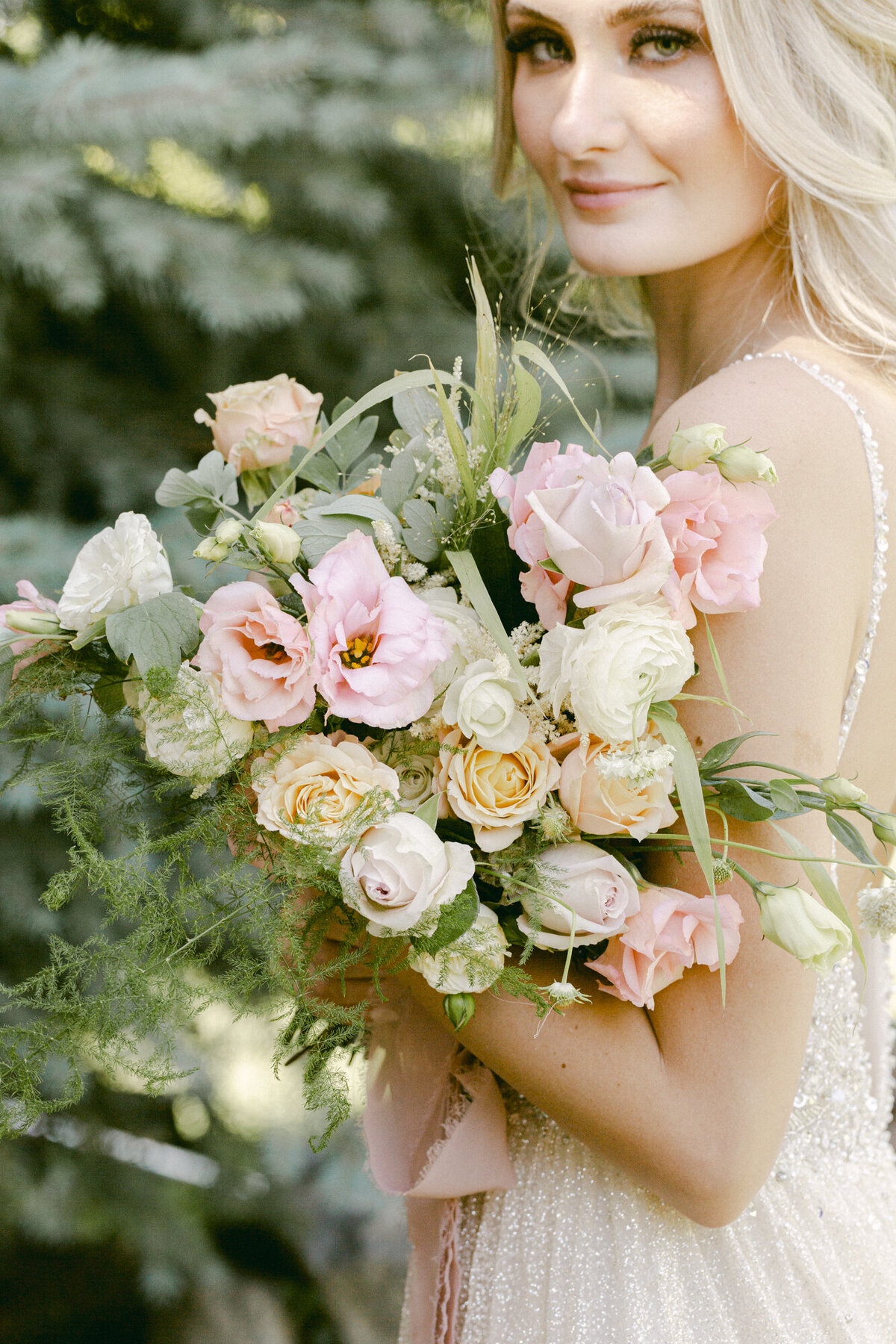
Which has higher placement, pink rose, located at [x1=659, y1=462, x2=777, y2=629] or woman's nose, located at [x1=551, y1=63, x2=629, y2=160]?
woman's nose, located at [x1=551, y1=63, x2=629, y2=160]

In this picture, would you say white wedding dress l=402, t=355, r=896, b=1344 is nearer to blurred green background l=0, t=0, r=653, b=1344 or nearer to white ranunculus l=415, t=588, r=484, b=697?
white ranunculus l=415, t=588, r=484, b=697

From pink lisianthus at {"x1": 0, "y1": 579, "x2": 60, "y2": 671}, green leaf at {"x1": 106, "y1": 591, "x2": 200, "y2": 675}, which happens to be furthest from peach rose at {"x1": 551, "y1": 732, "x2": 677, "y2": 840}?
pink lisianthus at {"x1": 0, "y1": 579, "x2": 60, "y2": 671}

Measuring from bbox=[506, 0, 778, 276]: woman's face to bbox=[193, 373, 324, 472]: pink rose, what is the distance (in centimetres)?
43

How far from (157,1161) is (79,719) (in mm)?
1586

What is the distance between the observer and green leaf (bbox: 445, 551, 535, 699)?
0.79 m

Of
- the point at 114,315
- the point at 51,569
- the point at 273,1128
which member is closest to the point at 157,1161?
the point at 273,1128

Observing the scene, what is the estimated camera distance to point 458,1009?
84cm

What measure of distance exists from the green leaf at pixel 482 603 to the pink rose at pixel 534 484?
43 millimetres

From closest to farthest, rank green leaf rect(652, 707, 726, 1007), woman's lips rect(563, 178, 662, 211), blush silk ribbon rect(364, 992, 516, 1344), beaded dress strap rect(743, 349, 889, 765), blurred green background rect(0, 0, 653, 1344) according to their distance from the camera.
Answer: green leaf rect(652, 707, 726, 1007)
beaded dress strap rect(743, 349, 889, 765)
blush silk ribbon rect(364, 992, 516, 1344)
woman's lips rect(563, 178, 662, 211)
blurred green background rect(0, 0, 653, 1344)

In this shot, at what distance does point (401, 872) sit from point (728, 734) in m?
0.33

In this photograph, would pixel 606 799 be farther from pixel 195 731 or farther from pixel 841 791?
pixel 195 731

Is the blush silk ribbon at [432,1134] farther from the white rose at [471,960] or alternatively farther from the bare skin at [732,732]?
the white rose at [471,960]

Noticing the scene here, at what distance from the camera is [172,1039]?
31.8 inches

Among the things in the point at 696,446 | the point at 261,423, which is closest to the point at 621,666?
the point at 696,446
